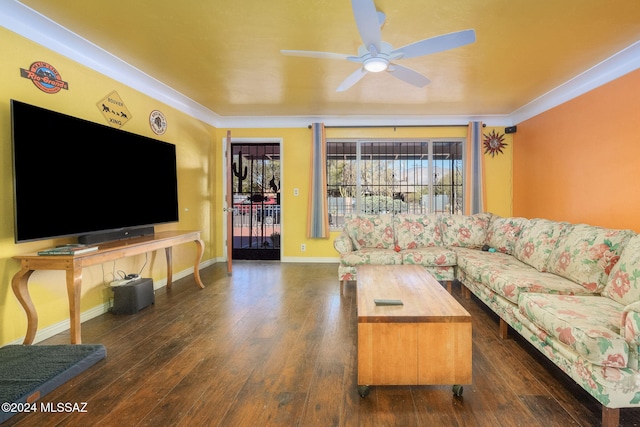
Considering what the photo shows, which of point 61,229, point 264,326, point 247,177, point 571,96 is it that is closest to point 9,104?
point 61,229

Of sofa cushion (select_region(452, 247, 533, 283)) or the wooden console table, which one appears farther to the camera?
sofa cushion (select_region(452, 247, 533, 283))

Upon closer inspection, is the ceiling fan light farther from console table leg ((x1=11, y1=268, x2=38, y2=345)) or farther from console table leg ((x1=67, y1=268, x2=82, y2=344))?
console table leg ((x1=11, y1=268, x2=38, y2=345))

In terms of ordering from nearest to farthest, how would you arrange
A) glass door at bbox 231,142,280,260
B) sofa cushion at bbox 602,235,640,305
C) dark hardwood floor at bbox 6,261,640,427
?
1. dark hardwood floor at bbox 6,261,640,427
2. sofa cushion at bbox 602,235,640,305
3. glass door at bbox 231,142,280,260

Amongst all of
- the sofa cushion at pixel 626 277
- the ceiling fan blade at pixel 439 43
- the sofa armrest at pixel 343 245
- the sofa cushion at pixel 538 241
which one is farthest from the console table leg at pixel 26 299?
the sofa cushion at pixel 538 241

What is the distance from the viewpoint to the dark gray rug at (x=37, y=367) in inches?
68.7

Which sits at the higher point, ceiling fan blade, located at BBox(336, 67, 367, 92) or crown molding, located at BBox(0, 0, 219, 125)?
crown molding, located at BBox(0, 0, 219, 125)

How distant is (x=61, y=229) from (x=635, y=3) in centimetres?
457

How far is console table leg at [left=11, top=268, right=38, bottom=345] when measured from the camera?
7.57 feet

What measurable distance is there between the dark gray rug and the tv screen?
0.78 metres

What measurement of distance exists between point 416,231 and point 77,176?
3.78 meters

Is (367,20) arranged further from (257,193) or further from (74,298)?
(257,193)

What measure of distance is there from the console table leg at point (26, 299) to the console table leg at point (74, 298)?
0.88 feet

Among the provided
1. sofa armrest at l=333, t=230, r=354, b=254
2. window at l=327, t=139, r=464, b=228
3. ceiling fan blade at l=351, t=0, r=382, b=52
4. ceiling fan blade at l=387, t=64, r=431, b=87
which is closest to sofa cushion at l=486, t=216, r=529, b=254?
window at l=327, t=139, r=464, b=228

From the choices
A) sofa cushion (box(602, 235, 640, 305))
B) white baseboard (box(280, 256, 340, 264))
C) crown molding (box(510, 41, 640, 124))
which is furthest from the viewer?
white baseboard (box(280, 256, 340, 264))
